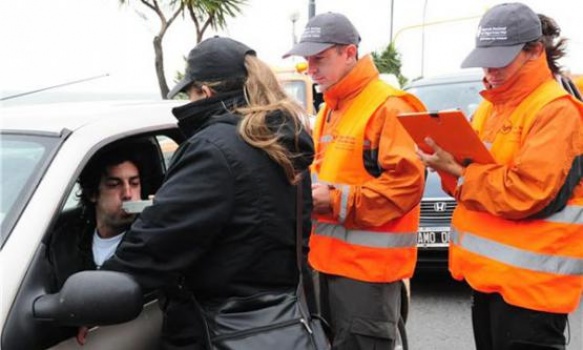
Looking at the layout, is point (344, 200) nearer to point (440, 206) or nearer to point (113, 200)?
point (113, 200)

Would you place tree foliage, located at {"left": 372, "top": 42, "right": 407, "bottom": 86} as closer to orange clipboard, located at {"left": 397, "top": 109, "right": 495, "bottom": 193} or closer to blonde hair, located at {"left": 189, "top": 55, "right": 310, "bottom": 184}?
orange clipboard, located at {"left": 397, "top": 109, "right": 495, "bottom": 193}

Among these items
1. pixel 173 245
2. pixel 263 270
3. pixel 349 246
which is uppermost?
pixel 173 245

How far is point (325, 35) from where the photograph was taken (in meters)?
2.95

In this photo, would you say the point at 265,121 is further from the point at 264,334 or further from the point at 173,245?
the point at 264,334

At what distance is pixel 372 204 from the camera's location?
9.04ft

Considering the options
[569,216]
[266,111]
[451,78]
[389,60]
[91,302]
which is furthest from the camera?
[389,60]

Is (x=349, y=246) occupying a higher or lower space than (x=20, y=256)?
lower

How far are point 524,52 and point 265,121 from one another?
4.01 feet

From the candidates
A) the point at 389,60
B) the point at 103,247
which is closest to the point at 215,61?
the point at 103,247

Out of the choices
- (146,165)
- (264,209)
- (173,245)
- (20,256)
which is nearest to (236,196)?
(264,209)

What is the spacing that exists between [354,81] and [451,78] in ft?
15.3

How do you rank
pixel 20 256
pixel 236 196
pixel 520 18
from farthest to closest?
pixel 520 18
pixel 236 196
pixel 20 256

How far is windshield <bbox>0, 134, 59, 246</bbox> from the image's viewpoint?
1854mm

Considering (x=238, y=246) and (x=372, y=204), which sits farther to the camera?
(x=372, y=204)
